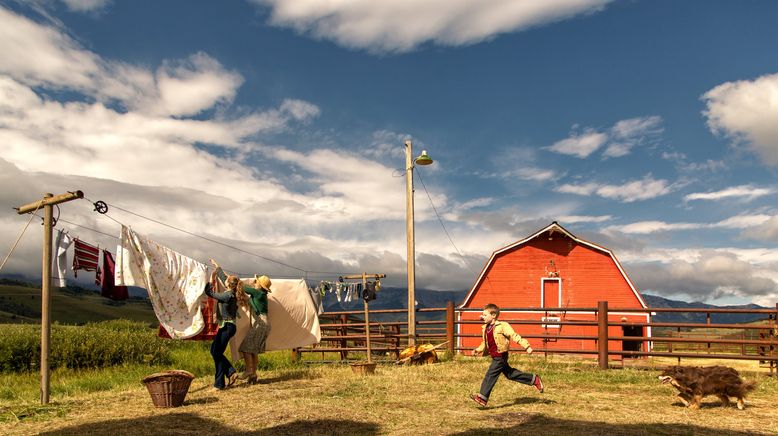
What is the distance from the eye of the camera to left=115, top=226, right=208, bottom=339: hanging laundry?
10117 mm

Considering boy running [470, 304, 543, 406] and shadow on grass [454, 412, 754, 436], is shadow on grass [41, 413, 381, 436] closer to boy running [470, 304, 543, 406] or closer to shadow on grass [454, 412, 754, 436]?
shadow on grass [454, 412, 754, 436]

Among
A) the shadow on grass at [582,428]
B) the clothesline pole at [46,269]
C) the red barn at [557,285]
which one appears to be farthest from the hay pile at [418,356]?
the red barn at [557,285]

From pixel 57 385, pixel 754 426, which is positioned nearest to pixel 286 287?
pixel 57 385

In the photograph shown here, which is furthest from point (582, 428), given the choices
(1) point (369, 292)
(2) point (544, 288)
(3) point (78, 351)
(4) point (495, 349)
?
Result: (2) point (544, 288)

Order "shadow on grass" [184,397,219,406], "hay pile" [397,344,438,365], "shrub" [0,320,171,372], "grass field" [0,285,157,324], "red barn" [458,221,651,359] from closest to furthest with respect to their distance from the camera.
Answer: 1. "shadow on grass" [184,397,219,406]
2. "shrub" [0,320,171,372]
3. "hay pile" [397,344,438,365]
4. "red barn" [458,221,651,359]
5. "grass field" [0,285,157,324]

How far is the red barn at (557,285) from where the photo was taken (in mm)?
25953

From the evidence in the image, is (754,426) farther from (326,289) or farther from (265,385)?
(326,289)

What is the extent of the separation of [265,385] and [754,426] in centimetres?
773

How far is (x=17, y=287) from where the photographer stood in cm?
14750

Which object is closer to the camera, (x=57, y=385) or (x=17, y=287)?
(x=57, y=385)

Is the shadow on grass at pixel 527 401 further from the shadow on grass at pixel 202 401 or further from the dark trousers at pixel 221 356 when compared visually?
the dark trousers at pixel 221 356

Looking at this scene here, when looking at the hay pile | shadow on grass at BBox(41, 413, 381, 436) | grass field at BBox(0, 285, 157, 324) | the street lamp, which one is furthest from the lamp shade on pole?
grass field at BBox(0, 285, 157, 324)

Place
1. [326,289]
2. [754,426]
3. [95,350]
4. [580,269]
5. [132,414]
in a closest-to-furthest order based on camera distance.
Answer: [754,426] < [132,414] < [95,350] < [326,289] < [580,269]

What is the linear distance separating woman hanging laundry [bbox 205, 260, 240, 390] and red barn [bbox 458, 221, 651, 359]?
16750 millimetres
